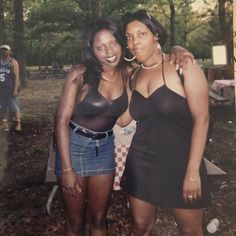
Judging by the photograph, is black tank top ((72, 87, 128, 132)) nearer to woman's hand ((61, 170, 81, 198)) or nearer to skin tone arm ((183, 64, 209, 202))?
woman's hand ((61, 170, 81, 198))

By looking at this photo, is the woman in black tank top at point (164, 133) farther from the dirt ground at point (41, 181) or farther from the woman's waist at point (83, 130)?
the dirt ground at point (41, 181)

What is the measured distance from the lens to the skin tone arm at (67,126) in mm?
2000

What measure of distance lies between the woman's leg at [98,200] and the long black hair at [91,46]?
1.99ft

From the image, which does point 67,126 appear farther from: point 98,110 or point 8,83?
point 8,83

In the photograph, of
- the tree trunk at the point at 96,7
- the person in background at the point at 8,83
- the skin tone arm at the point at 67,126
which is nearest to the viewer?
the skin tone arm at the point at 67,126

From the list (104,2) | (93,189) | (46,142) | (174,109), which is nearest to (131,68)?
(174,109)

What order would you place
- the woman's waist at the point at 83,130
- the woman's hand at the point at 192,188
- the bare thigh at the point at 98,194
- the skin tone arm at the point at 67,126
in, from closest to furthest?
the woman's hand at the point at 192,188, the skin tone arm at the point at 67,126, the woman's waist at the point at 83,130, the bare thigh at the point at 98,194

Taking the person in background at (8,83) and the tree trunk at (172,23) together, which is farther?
the person in background at (8,83)

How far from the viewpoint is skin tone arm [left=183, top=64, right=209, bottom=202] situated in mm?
1763

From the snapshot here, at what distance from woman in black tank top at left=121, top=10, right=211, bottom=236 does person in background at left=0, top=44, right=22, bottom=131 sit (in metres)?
1.45

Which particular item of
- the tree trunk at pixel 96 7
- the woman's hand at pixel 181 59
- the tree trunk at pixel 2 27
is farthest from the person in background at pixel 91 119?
the tree trunk at pixel 2 27

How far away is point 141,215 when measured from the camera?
207cm

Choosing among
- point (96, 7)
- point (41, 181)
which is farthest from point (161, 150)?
point (41, 181)

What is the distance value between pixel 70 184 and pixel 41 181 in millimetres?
1934
